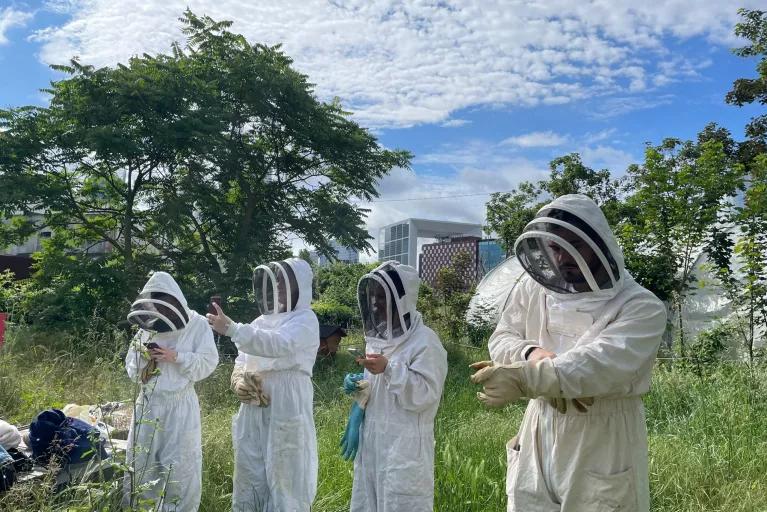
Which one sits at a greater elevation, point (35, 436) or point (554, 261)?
point (554, 261)

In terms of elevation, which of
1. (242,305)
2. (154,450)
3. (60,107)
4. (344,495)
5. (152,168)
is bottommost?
(344,495)

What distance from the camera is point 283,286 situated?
183 inches

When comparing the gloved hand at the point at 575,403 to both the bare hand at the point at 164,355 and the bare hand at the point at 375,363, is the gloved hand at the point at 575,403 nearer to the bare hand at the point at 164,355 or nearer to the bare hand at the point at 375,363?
the bare hand at the point at 375,363

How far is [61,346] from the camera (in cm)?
1052

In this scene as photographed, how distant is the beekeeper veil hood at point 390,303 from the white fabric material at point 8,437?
273 centimetres

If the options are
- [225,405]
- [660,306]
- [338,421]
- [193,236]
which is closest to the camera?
[660,306]

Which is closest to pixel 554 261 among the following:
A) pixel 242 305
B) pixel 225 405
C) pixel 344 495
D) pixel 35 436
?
pixel 344 495

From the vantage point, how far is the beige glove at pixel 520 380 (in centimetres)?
234

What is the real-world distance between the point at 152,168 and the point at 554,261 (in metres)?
10.9

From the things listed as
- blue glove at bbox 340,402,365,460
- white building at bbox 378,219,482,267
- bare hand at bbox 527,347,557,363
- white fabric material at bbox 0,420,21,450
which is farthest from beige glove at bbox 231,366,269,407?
A: white building at bbox 378,219,482,267

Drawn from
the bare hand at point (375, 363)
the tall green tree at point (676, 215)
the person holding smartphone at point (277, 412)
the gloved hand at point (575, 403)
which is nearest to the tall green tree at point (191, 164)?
the tall green tree at point (676, 215)

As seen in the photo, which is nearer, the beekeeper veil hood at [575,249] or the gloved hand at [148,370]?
the beekeeper veil hood at [575,249]

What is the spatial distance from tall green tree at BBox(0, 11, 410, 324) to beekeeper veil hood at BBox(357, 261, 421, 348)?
8.25 meters

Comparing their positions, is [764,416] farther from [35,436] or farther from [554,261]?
[35,436]
